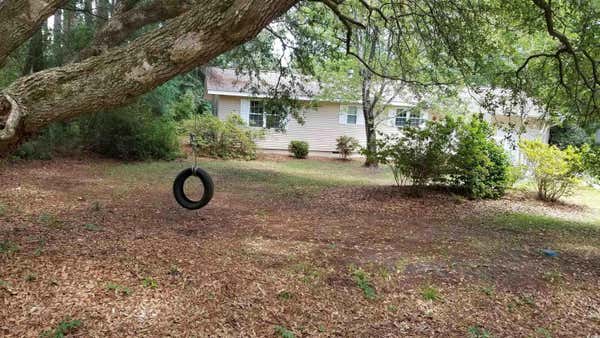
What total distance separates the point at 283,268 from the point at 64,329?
78.7 inches

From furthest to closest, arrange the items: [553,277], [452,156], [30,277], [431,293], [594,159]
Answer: [452,156]
[594,159]
[553,277]
[431,293]
[30,277]

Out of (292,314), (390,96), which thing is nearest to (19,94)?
(292,314)

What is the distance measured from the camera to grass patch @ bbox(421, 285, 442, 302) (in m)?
3.60

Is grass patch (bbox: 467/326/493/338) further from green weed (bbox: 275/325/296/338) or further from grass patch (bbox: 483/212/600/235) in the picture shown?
grass patch (bbox: 483/212/600/235)

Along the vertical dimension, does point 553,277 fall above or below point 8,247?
below

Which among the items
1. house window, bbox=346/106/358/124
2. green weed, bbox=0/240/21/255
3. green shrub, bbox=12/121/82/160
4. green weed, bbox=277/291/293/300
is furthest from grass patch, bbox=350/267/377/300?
house window, bbox=346/106/358/124

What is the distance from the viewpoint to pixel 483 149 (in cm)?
871

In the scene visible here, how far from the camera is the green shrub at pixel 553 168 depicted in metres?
8.78

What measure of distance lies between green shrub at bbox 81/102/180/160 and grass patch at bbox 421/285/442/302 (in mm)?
11001

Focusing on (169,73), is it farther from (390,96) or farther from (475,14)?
(390,96)

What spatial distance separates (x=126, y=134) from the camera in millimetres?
12688

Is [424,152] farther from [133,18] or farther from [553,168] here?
[133,18]

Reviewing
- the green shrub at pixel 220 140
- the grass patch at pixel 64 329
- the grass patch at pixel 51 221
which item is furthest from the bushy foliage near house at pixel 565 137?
the grass patch at pixel 64 329

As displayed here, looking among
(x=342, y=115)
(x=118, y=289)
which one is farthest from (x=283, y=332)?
(x=342, y=115)
